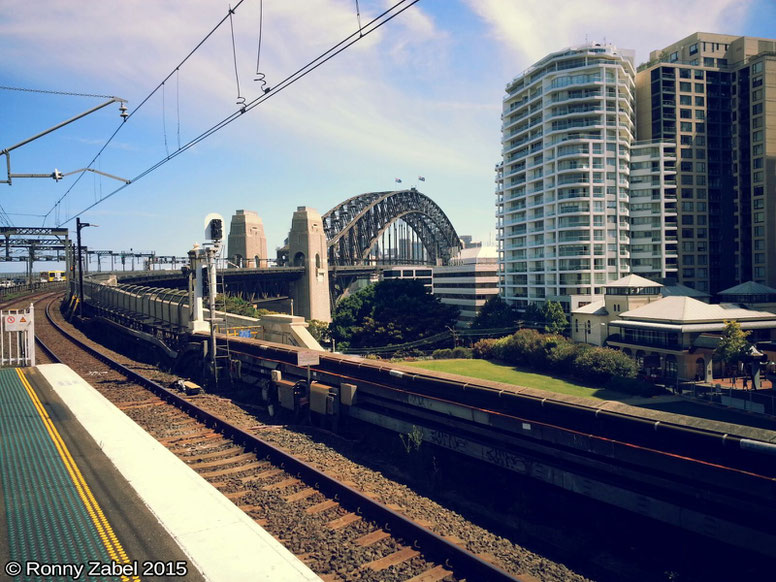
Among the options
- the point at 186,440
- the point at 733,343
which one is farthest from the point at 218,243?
the point at 733,343

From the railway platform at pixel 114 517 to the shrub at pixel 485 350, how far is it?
51374mm

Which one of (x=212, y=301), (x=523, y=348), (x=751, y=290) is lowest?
(x=523, y=348)

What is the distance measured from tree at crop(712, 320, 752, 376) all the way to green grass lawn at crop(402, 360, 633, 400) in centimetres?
900

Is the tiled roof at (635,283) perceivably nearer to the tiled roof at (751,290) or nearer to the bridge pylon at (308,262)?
the tiled roof at (751,290)

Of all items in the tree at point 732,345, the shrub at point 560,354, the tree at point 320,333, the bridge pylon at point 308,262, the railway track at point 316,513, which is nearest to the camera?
the railway track at point 316,513

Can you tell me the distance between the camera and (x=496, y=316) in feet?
249

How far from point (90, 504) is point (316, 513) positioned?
4.43m

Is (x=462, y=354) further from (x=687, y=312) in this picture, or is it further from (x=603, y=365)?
(x=687, y=312)

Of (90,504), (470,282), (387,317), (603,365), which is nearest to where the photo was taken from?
(90,504)

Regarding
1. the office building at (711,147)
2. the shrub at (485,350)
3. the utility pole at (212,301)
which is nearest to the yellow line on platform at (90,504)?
the utility pole at (212,301)

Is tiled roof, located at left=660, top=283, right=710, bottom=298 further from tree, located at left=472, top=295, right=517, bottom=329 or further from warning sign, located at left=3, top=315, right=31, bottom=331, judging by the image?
warning sign, located at left=3, top=315, right=31, bottom=331

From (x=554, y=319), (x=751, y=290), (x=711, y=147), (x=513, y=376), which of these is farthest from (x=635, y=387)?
(x=711, y=147)

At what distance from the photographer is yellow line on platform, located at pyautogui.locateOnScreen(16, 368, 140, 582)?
8.08 m

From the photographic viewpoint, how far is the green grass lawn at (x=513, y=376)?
4588cm
